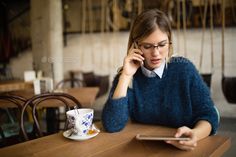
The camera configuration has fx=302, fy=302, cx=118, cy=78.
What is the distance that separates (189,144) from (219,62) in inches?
160

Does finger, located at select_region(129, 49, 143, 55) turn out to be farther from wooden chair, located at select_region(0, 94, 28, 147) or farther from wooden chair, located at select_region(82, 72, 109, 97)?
wooden chair, located at select_region(82, 72, 109, 97)

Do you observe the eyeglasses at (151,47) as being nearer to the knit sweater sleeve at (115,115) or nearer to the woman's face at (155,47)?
the woman's face at (155,47)

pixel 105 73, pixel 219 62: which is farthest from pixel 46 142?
pixel 105 73

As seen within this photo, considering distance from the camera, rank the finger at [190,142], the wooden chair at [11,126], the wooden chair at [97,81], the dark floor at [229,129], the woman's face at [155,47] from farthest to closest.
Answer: the wooden chair at [97,81]
the dark floor at [229,129]
the wooden chair at [11,126]
the woman's face at [155,47]
the finger at [190,142]

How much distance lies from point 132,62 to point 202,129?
0.53m

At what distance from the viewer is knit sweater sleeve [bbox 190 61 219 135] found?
1.41 meters

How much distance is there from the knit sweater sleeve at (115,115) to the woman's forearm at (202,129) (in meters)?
0.37

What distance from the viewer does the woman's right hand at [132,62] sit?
160 cm

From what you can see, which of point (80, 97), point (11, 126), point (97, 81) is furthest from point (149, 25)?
point (97, 81)

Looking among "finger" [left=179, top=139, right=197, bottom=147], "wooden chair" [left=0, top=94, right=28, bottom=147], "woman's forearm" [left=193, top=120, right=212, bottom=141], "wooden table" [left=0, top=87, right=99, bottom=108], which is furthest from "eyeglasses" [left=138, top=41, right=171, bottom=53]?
"wooden table" [left=0, top=87, right=99, bottom=108]

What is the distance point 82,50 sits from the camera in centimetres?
612

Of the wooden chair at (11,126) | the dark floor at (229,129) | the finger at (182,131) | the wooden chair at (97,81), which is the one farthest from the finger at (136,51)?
the wooden chair at (97,81)

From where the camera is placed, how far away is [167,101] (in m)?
1.55

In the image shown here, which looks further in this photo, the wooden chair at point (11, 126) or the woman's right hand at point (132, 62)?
the wooden chair at point (11, 126)
